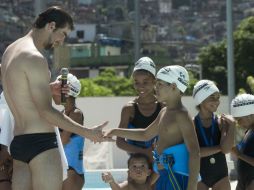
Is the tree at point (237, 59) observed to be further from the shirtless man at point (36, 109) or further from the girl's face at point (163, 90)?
the shirtless man at point (36, 109)

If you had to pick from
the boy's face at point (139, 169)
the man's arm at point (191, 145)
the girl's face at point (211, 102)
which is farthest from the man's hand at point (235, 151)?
the man's arm at point (191, 145)

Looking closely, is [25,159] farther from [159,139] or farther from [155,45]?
[155,45]

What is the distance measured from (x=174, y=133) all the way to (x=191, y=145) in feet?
0.65

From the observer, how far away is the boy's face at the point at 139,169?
21.5ft

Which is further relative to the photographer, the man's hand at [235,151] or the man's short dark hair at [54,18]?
the man's hand at [235,151]

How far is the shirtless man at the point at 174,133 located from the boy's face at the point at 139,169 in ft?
2.48

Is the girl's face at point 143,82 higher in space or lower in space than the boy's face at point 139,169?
higher

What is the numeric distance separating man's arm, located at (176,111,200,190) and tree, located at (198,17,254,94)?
36.1 meters

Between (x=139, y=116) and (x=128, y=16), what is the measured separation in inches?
2255

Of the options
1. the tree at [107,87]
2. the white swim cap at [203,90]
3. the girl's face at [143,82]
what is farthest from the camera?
the tree at [107,87]

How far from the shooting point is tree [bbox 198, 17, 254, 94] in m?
43.8

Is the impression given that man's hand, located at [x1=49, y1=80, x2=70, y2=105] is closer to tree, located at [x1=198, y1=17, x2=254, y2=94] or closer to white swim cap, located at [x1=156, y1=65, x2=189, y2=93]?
white swim cap, located at [x1=156, y1=65, x2=189, y2=93]

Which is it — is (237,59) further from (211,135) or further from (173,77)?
(173,77)

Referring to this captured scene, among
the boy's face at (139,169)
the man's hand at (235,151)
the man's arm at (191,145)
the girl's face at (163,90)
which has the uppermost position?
the girl's face at (163,90)
